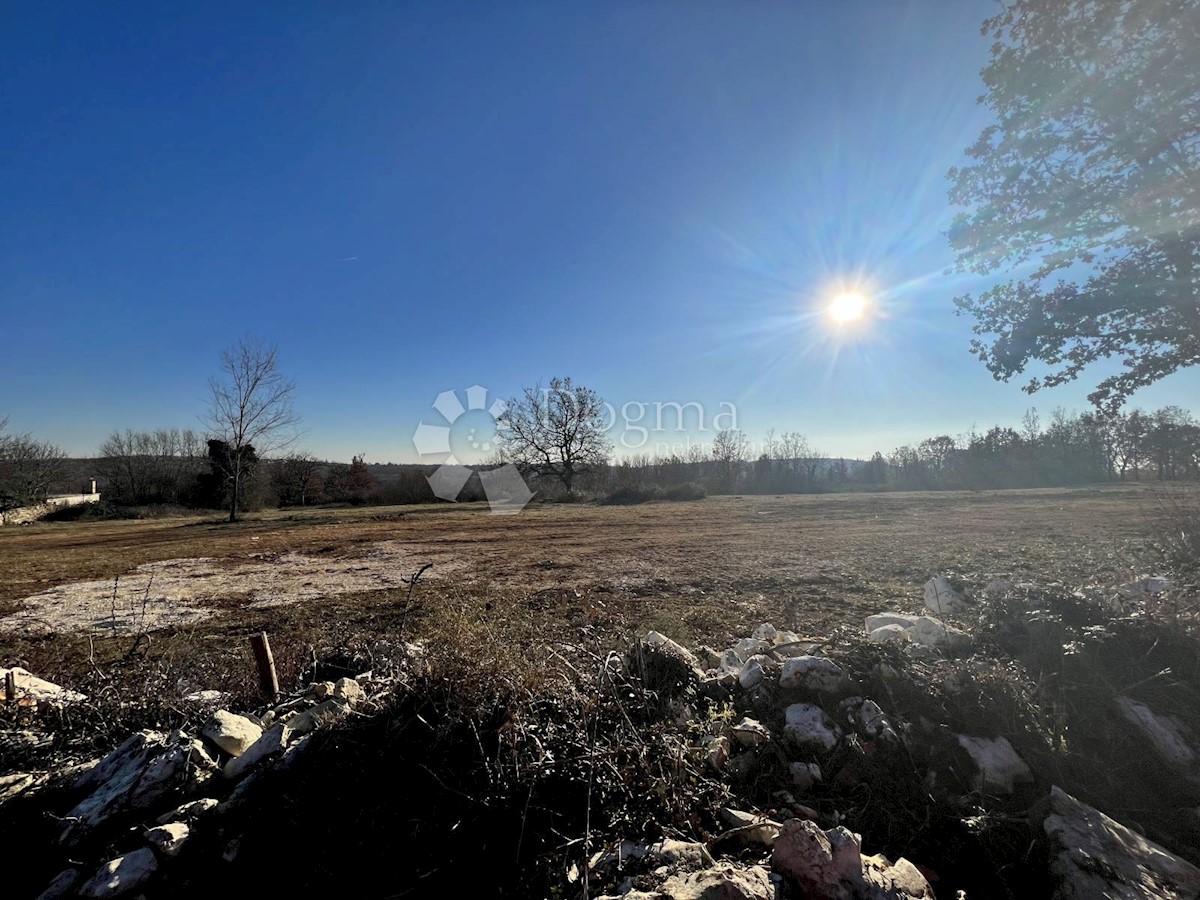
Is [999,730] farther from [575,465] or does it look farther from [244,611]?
[575,465]

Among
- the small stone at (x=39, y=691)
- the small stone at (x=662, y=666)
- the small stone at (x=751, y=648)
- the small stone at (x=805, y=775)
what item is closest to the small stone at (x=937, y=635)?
the small stone at (x=751, y=648)

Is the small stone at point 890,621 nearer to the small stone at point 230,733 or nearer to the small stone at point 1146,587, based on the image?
the small stone at point 1146,587

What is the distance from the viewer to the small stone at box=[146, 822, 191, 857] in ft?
5.48

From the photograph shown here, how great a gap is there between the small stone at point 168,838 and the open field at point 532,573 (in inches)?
53.2

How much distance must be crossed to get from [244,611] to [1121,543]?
14.9m

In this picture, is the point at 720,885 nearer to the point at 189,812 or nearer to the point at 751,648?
the point at 189,812

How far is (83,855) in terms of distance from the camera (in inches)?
68.9

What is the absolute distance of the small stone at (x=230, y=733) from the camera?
7.33ft

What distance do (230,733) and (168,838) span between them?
621mm

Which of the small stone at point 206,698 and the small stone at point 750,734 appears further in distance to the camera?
the small stone at point 206,698

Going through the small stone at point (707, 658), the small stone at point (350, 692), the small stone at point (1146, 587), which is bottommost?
the small stone at point (707, 658)

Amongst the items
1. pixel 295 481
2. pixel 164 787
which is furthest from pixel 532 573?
pixel 295 481

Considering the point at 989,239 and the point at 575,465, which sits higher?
the point at 989,239

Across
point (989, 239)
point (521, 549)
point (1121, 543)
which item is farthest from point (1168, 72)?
point (521, 549)
